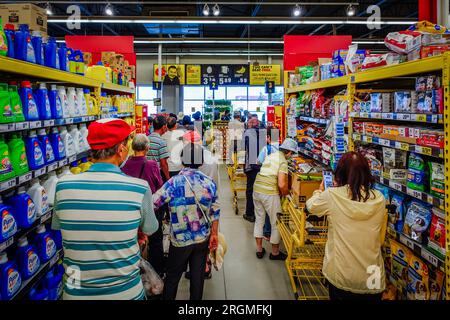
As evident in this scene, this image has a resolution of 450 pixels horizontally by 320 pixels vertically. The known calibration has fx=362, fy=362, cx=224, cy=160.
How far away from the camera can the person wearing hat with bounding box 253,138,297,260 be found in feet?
15.3

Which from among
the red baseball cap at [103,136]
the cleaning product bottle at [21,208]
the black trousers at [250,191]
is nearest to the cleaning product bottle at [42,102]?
the cleaning product bottle at [21,208]

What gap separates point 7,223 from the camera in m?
2.49

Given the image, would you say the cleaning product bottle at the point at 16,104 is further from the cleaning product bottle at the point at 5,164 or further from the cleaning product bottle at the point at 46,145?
the cleaning product bottle at the point at 46,145

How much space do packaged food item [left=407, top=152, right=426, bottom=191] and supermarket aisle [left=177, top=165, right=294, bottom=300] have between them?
6.24ft

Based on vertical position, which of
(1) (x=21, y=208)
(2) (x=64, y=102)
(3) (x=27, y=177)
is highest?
(2) (x=64, y=102)

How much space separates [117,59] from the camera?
21.5 ft

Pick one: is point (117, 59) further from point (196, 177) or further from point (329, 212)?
point (329, 212)

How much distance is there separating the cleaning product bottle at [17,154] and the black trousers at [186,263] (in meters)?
1.33

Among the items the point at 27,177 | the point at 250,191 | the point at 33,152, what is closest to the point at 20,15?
the point at 33,152

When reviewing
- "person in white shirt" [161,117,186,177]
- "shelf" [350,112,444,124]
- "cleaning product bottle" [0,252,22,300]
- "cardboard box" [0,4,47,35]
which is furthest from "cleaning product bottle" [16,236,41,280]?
"shelf" [350,112,444,124]

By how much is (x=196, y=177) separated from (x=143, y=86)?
19.3 metres

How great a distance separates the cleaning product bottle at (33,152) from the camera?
2.89 m

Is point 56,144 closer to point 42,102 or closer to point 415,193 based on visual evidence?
point 42,102

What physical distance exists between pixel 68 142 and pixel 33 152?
2.43 ft
